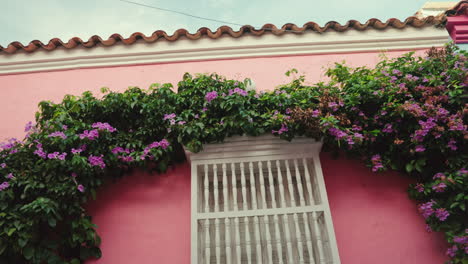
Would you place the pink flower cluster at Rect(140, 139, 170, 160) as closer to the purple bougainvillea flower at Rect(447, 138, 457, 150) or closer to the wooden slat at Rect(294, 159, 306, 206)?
the wooden slat at Rect(294, 159, 306, 206)

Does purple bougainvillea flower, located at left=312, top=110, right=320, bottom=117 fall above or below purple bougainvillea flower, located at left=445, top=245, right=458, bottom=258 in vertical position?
above

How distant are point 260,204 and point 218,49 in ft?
6.17

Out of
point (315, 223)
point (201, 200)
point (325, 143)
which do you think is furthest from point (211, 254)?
point (325, 143)

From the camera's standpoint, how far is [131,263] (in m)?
2.87

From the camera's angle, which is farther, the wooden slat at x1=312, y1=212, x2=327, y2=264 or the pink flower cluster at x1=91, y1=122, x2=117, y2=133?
the pink flower cluster at x1=91, y1=122, x2=117, y2=133

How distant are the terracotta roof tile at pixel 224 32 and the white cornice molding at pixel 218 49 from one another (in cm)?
5

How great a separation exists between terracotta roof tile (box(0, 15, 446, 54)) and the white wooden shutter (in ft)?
4.95

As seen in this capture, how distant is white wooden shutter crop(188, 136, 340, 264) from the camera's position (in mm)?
2771

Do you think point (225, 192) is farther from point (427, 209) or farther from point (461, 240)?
point (461, 240)

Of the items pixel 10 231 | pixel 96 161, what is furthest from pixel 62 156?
pixel 10 231

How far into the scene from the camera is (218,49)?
3.97m

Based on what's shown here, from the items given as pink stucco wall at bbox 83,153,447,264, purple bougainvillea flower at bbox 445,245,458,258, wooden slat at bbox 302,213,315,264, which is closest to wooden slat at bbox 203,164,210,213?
pink stucco wall at bbox 83,153,447,264

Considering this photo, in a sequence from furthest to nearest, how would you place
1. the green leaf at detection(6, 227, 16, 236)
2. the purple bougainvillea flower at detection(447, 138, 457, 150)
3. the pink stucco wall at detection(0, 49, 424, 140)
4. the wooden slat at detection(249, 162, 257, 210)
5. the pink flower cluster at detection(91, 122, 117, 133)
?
the pink stucco wall at detection(0, 49, 424, 140) < the pink flower cluster at detection(91, 122, 117, 133) < the wooden slat at detection(249, 162, 257, 210) < the purple bougainvillea flower at detection(447, 138, 457, 150) < the green leaf at detection(6, 227, 16, 236)

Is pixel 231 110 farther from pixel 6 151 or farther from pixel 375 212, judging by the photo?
pixel 6 151
